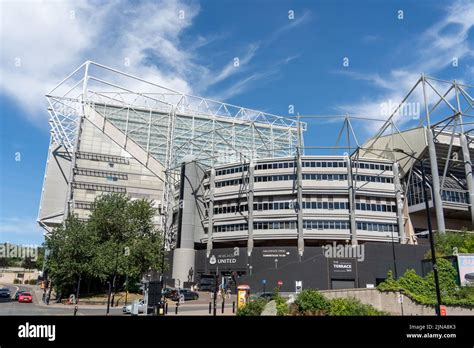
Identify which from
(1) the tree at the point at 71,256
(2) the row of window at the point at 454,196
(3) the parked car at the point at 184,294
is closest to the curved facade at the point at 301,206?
(2) the row of window at the point at 454,196

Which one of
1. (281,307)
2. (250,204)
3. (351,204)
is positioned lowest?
(281,307)

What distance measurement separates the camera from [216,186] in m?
84.4

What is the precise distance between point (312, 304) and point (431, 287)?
1608cm

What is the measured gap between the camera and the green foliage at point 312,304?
2017 cm

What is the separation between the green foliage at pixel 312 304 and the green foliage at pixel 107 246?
34056 millimetres

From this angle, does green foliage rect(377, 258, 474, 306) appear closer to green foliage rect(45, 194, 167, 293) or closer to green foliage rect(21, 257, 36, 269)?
green foliage rect(45, 194, 167, 293)

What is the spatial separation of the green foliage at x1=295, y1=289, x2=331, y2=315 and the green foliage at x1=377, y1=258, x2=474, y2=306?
13339mm

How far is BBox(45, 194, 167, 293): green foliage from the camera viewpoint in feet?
162

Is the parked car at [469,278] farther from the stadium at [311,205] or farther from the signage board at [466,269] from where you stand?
Answer: the stadium at [311,205]

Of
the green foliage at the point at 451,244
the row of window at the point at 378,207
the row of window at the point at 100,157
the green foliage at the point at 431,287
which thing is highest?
the row of window at the point at 100,157

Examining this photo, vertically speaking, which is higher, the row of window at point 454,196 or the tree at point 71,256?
the row of window at point 454,196

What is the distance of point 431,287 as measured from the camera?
1230 inches

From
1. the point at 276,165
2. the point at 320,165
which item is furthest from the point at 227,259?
the point at 320,165

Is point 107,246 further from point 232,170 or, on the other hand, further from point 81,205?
point 81,205
